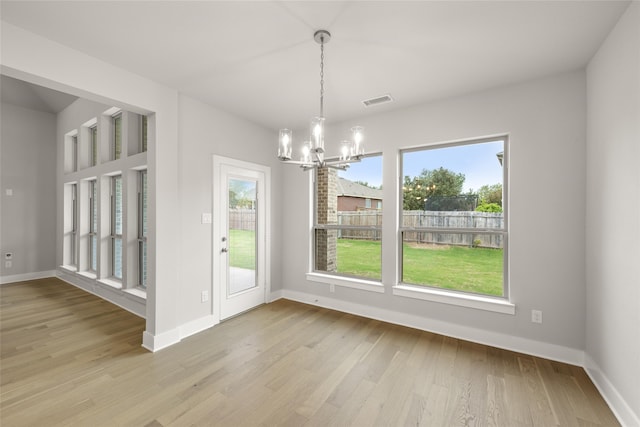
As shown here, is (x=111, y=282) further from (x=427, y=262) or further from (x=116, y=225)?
(x=427, y=262)

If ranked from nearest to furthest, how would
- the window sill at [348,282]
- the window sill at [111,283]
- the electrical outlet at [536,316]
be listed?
the electrical outlet at [536,316] < the window sill at [348,282] < the window sill at [111,283]

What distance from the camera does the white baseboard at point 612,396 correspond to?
5.92 feet

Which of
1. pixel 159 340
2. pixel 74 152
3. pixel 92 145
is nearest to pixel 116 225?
pixel 92 145

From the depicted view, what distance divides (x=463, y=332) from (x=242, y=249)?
3.07 meters

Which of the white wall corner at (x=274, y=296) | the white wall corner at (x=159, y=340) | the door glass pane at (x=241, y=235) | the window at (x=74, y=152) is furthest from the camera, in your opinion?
the window at (x=74, y=152)

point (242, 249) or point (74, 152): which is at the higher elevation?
point (74, 152)

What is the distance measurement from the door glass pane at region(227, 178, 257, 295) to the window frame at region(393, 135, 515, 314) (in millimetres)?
2153

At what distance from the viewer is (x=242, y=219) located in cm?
405

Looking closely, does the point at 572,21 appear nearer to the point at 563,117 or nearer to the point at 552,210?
the point at 563,117

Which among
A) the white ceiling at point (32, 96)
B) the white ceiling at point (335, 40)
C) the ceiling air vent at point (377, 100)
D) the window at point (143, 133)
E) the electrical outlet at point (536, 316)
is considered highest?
the white ceiling at point (32, 96)

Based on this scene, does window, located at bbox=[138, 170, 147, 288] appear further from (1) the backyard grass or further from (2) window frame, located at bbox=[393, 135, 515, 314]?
(2) window frame, located at bbox=[393, 135, 515, 314]

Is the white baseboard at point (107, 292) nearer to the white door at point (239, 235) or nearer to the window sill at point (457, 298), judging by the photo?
the white door at point (239, 235)

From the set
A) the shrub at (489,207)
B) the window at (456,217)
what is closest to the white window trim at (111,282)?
the window at (456,217)

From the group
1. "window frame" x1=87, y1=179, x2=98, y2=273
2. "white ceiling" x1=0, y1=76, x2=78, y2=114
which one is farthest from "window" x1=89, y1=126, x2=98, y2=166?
"white ceiling" x1=0, y1=76, x2=78, y2=114
